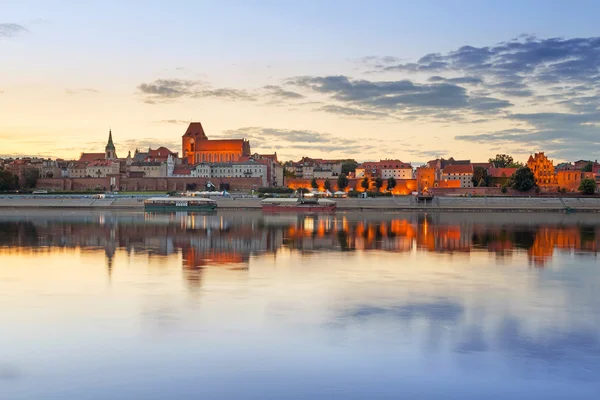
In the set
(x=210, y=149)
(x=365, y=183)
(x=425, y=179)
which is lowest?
(x=365, y=183)

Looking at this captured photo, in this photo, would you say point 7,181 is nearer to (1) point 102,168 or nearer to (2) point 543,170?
(1) point 102,168

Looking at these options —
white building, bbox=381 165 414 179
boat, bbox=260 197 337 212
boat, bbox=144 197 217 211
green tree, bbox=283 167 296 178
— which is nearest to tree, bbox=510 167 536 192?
boat, bbox=260 197 337 212

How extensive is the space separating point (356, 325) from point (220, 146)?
77.3 meters

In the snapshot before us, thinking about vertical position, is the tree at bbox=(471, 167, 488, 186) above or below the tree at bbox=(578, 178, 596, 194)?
above

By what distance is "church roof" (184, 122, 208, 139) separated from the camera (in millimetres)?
87688

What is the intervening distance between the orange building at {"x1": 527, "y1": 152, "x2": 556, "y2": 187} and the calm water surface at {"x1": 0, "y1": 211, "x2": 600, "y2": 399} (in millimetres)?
53152

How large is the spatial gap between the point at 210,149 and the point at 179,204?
3776 centimetres

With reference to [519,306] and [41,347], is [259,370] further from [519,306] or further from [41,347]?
[519,306]

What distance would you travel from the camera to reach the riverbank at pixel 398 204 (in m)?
47.2

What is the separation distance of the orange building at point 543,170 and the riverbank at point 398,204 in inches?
611

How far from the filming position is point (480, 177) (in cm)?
6969

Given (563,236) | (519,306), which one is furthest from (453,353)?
(563,236)

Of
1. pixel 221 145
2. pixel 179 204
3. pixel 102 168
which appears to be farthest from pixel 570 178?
pixel 102 168

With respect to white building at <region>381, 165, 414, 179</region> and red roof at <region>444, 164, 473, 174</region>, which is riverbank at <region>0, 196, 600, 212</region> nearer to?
red roof at <region>444, 164, 473, 174</region>
